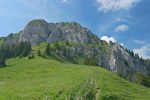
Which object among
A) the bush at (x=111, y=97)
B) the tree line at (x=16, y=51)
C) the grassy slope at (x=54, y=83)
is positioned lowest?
the bush at (x=111, y=97)

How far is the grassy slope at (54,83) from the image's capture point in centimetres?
5739

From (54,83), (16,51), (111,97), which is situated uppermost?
(16,51)

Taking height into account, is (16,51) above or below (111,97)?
above

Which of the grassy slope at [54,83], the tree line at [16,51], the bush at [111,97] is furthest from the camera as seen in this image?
the tree line at [16,51]

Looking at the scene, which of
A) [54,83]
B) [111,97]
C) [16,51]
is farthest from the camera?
[16,51]

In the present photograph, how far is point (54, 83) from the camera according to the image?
7475cm

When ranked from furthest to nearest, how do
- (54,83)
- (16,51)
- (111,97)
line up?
(16,51), (54,83), (111,97)

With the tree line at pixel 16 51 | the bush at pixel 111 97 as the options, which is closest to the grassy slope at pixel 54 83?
the bush at pixel 111 97

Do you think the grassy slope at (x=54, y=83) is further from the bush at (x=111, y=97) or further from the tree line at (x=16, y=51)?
the tree line at (x=16, y=51)

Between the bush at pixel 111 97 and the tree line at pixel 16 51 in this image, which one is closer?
the bush at pixel 111 97

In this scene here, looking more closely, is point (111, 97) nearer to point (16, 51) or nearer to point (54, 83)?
point (54, 83)

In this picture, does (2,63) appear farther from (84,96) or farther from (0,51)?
(84,96)

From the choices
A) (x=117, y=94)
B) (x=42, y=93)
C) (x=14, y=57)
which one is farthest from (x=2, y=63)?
(x=42, y=93)

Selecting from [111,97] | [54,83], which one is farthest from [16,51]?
[111,97]
